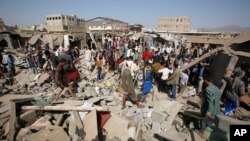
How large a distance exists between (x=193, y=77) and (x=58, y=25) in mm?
28725

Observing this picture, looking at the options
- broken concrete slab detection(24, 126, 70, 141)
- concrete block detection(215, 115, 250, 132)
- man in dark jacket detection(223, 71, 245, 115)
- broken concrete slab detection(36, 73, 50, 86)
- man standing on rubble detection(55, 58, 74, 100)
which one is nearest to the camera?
concrete block detection(215, 115, 250, 132)

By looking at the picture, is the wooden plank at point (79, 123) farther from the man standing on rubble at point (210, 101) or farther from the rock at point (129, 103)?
the man standing on rubble at point (210, 101)

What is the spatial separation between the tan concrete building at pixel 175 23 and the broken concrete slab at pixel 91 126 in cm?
5927

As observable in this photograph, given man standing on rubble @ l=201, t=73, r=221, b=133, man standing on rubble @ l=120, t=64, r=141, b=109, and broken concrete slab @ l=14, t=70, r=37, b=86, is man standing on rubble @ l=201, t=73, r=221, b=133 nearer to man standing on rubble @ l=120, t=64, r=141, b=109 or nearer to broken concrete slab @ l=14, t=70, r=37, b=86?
man standing on rubble @ l=120, t=64, r=141, b=109

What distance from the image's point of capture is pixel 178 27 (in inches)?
2482

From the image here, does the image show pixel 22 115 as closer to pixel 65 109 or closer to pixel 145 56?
pixel 65 109

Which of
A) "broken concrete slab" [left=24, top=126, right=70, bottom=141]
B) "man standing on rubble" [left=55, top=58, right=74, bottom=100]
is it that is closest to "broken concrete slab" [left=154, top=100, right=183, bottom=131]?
"broken concrete slab" [left=24, top=126, right=70, bottom=141]

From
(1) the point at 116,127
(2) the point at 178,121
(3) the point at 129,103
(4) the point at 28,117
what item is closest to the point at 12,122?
(4) the point at 28,117

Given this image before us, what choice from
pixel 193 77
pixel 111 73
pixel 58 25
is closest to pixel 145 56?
pixel 111 73

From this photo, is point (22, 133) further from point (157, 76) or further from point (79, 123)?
point (157, 76)

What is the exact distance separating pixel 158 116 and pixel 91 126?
7.15 ft

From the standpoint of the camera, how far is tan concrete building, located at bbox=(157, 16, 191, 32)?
61481 millimetres

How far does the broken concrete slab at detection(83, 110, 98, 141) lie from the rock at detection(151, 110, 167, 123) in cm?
192

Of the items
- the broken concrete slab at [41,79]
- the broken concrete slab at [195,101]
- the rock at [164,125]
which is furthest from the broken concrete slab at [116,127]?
the broken concrete slab at [41,79]
